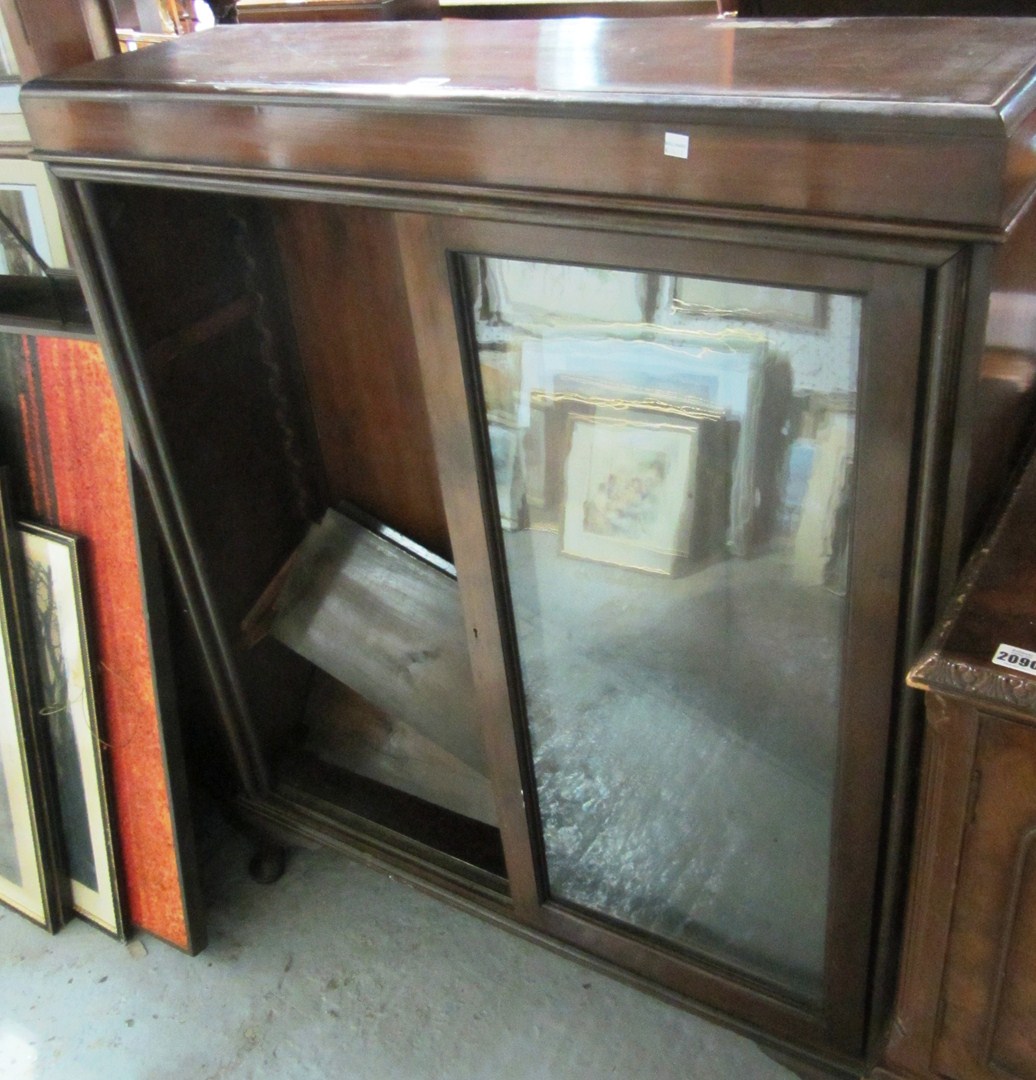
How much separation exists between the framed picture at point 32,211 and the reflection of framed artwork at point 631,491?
0.83m

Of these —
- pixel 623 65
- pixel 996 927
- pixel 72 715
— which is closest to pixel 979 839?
pixel 996 927

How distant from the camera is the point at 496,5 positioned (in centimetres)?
139

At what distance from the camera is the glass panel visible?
82cm

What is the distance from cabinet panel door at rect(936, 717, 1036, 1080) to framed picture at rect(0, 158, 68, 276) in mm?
1260

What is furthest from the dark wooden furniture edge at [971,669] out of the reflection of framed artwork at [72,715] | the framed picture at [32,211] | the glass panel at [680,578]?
the framed picture at [32,211]

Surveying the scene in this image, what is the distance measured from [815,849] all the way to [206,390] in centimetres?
84

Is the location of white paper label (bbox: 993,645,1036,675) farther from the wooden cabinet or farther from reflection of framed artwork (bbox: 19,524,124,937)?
reflection of framed artwork (bbox: 19,524,124,937)

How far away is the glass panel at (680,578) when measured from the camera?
0.82 meters

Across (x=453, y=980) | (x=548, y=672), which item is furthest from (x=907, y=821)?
(x=453, y=980)

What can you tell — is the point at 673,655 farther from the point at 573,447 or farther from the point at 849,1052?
the point at 849,1052

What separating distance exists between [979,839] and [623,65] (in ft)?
2.01

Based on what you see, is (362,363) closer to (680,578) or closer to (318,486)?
(318,486)

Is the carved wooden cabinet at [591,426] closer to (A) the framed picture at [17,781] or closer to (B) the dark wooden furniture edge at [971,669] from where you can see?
(B) the dark wooden furniture edge at [971,669]

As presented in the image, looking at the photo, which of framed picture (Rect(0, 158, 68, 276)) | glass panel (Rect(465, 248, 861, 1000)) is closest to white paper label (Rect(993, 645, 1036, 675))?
glass panel (Rect(465, 248, 861, 1000))
